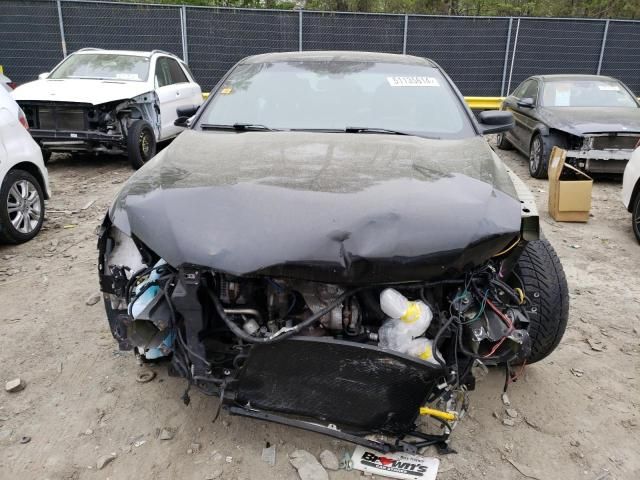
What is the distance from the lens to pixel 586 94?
8039 mm

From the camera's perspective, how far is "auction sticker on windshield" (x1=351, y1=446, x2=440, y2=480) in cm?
230

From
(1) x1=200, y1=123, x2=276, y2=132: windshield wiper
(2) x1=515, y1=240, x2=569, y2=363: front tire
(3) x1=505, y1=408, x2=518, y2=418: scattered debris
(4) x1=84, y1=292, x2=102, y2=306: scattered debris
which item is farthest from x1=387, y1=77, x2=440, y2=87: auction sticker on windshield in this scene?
(4) x1=84, y1=292, x2=102, y2=306: scattered debris

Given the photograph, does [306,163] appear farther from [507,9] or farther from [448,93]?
[507,9]

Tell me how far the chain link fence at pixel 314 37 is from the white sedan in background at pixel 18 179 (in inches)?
313

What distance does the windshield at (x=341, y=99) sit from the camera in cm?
334

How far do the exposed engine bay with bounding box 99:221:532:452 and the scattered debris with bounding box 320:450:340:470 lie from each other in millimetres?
180

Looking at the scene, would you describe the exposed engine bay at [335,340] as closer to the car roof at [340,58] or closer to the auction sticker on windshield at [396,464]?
the auction sticker on windshield at [396,464]

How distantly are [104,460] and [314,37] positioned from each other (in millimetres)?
11574

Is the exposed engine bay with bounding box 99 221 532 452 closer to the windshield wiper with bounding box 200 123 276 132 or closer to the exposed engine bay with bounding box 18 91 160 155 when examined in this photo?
the windshield wiper with bounding box 200 123 276 132

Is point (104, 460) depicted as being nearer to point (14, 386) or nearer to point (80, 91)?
point (14, 386)

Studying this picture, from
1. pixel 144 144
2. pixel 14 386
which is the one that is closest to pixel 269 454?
pixel 14 386

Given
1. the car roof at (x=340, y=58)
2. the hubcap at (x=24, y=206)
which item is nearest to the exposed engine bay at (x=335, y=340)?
the car roof at (x=340, y=58)

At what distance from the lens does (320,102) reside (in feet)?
11.5

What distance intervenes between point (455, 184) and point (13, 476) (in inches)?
90.6
